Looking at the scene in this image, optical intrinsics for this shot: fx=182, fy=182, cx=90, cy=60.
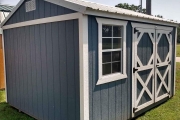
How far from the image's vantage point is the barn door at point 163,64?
5191 millimetres

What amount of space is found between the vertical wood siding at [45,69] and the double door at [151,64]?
1678 millimetres

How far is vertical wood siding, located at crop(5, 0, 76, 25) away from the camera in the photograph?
3.48 metres

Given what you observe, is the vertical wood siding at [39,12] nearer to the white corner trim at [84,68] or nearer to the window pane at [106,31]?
the white corner trim at [84,68]

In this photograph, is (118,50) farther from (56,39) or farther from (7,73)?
(7,73)

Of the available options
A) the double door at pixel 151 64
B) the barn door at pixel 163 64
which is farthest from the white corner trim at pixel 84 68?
the barn door at pixel 163 64

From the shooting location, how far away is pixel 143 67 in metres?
4.62

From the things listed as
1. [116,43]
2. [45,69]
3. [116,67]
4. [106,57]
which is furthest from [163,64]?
[45,69]

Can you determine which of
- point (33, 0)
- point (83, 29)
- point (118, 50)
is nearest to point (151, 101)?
point (118, 50)

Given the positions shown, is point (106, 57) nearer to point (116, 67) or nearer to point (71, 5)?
point (116, 67)

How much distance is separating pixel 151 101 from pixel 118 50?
6.88 ft

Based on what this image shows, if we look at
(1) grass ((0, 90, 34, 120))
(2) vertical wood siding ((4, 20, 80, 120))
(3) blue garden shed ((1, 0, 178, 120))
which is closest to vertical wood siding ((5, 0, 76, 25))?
(3) blue garden shed ((1, 0, 178, 120))

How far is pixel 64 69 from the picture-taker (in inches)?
138

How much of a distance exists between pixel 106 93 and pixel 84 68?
825mm

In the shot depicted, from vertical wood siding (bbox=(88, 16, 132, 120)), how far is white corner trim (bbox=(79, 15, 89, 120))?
94mm
